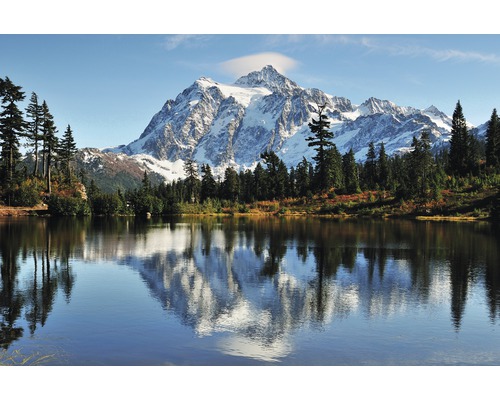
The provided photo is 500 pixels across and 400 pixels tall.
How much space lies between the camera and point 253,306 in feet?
74.6

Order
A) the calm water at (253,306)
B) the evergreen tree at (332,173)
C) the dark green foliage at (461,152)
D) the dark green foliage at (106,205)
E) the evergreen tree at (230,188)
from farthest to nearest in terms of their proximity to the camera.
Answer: the evergreen tree at (230,188) → the dark green foliage at (106,205) → the dark green foliage at (461,152) → the evergreen tree at (332,173) → the calm water at (253,306)

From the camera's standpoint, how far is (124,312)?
21625 millimetres

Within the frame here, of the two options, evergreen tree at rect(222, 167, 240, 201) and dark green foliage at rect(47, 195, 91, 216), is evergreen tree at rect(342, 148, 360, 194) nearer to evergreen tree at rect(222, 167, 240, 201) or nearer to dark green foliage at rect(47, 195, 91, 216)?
evergreen tree at rect(222, 167, 240, 201)

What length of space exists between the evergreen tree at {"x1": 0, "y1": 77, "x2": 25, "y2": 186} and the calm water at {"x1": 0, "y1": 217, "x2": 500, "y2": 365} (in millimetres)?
63876

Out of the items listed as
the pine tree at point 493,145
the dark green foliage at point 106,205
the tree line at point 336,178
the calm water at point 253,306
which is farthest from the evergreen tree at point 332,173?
the calm water at point 253,306

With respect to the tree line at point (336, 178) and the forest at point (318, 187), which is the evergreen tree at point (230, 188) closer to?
the tree line at point (336, 178)

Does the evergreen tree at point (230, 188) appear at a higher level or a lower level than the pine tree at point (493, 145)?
lower

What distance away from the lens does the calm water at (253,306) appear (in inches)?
647

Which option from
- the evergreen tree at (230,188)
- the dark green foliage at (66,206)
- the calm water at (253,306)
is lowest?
the calm water at (253,306)

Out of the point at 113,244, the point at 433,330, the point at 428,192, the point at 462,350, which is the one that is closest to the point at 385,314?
the point at 433,330

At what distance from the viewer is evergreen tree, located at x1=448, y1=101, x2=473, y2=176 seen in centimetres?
12019

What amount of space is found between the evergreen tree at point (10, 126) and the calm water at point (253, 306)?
63.9 m

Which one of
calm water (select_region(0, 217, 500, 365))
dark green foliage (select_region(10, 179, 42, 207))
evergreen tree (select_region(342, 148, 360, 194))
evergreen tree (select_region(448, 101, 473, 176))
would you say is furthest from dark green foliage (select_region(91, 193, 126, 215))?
evergreen tree (select_region(448, 101, 473, 176))

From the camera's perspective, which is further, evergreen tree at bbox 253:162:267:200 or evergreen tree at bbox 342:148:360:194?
evergreen tree at bbox 253:162:267:200
